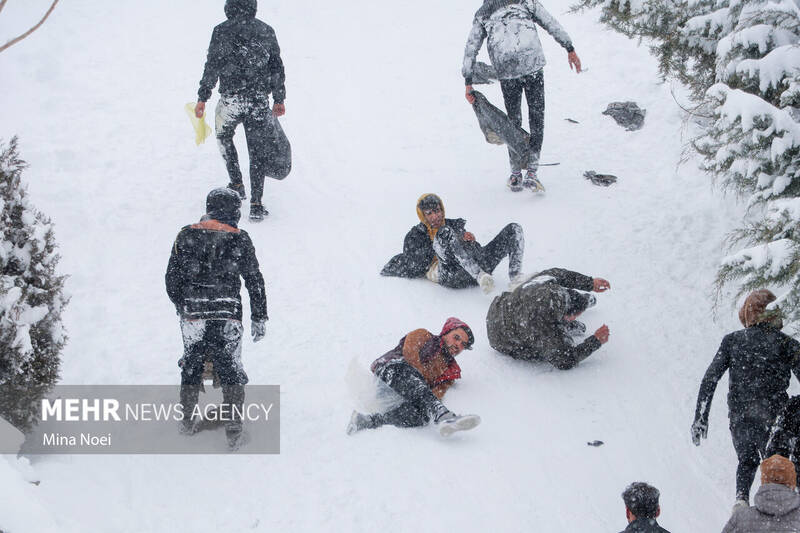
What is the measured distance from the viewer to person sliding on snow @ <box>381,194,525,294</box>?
7391 mm

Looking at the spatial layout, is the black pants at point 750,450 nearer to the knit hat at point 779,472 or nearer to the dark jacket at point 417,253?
the knit hat at point 779,472

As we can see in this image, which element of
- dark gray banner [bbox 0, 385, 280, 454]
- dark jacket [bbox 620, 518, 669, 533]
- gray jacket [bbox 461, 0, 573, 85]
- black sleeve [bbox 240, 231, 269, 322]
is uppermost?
gray jacket [bbox 461, 0, 573, 85]

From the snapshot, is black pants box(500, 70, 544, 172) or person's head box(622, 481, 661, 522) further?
black pants box(500, 70, 544, 172)

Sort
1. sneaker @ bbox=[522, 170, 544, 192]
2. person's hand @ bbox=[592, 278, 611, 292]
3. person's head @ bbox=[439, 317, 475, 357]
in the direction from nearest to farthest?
person's head @ bbox=[439, 317, 475, 357], person's hand @ bbox=[592, 278, 611, 292], sneaker @ bbox=[522, 170, 544, 192]

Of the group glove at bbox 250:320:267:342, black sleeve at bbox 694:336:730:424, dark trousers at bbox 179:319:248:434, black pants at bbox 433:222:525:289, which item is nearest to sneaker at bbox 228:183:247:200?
black pants at bbox 433:222:525:289

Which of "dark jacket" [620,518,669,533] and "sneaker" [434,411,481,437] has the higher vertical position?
"dark jacket" [620,518,669,533]

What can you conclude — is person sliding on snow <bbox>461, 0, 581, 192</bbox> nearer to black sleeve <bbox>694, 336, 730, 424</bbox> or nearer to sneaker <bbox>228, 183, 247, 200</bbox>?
sneaker <bbox>228, 183, 247, 200</bbox>

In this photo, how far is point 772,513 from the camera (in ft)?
12.2

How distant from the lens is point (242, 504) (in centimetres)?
486

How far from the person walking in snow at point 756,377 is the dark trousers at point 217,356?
3.35 metres

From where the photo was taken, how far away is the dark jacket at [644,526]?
3826 mm

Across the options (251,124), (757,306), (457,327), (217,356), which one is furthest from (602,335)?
(251,124)

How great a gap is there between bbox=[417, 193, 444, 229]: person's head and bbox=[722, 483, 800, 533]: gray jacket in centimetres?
430

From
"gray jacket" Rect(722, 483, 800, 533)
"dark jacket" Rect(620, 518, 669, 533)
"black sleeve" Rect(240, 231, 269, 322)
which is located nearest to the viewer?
"gray jacket" Rect(722, 483, 800, 533)
